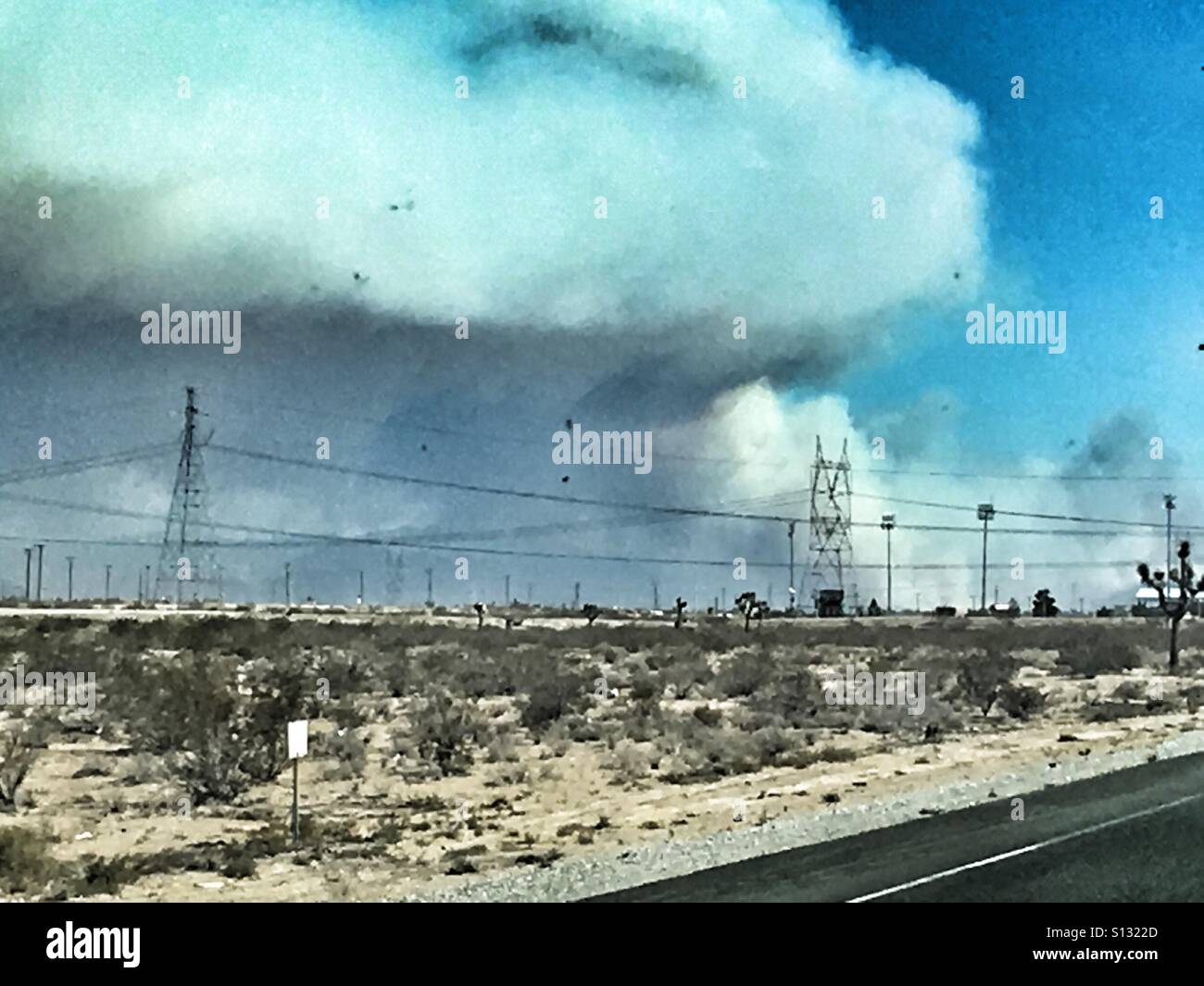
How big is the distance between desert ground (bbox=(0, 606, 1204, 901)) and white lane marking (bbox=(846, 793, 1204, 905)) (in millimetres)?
3129

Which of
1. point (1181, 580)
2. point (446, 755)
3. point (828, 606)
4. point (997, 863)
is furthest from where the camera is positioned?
point (828, 606)

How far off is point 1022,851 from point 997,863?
102 cm

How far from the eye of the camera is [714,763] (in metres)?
29.6

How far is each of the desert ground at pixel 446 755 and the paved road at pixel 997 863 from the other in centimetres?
243

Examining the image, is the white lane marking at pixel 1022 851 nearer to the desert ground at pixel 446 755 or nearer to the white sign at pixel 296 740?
the desert ground at pixel 446 755

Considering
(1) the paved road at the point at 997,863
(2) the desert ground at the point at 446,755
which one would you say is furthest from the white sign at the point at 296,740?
(1) the paved road at the point at 997,863

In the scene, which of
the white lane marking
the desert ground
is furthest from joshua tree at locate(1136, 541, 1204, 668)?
the white lane marking

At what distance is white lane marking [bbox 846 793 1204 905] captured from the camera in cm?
1332

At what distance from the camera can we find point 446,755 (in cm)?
2936

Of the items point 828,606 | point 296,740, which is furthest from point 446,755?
point 828,606

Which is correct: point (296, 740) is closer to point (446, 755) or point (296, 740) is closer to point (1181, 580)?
point (446, 755)

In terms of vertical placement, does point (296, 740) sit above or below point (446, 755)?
above

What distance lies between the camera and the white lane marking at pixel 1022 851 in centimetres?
1332
